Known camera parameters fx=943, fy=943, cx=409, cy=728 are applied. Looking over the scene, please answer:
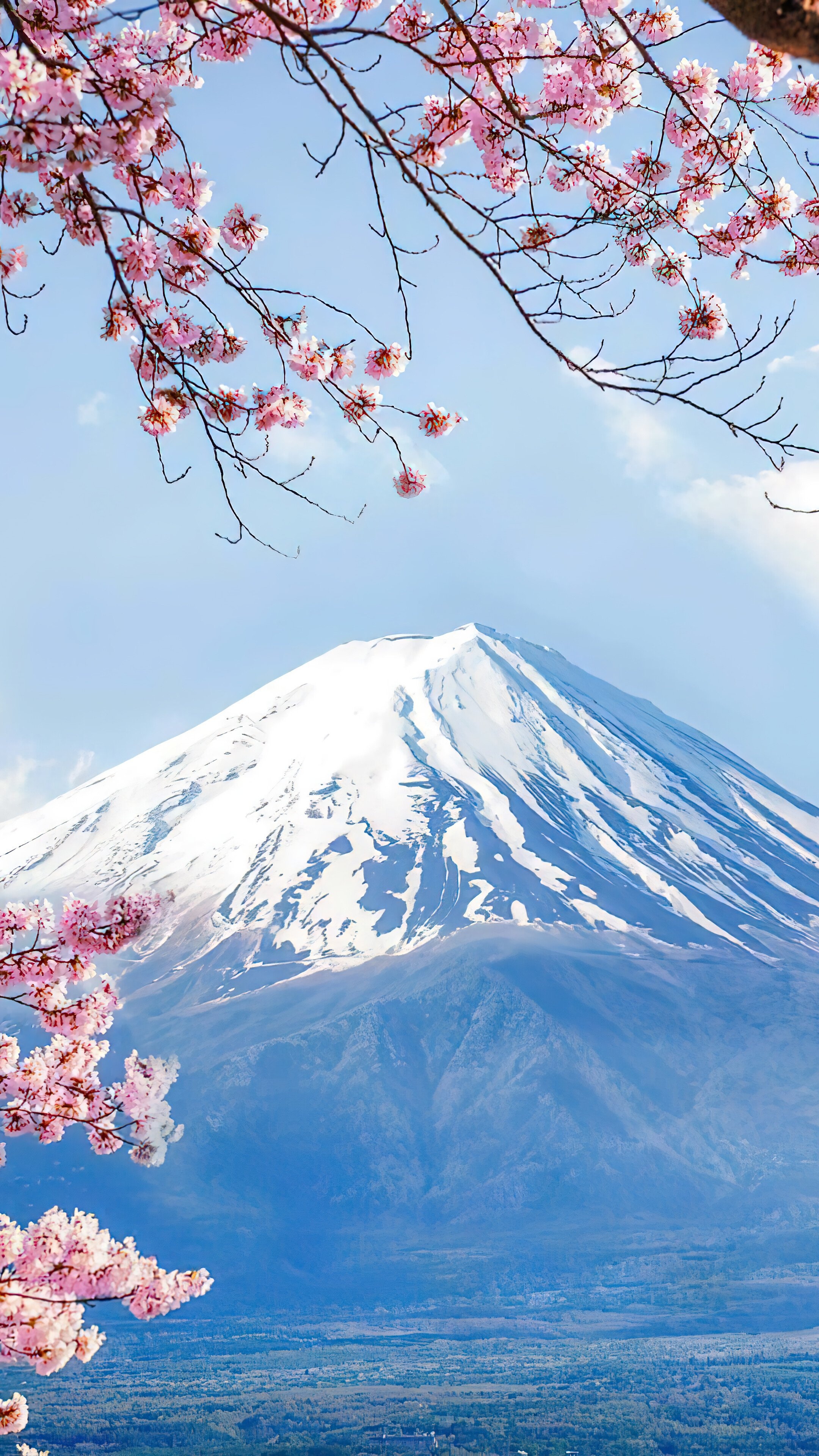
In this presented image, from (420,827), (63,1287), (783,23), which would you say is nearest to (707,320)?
(783,23)

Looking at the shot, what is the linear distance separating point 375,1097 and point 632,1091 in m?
11.7

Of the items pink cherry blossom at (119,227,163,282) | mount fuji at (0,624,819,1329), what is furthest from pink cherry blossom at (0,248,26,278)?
mount fuji at (0,624,819,1329)

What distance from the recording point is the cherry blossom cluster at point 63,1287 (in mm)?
2371

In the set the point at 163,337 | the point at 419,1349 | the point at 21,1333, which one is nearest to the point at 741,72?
the point at 163,337

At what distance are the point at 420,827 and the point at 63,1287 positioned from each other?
48.2m

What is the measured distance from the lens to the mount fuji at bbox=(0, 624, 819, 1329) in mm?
39969

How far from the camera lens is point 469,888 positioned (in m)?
Result: 49.3

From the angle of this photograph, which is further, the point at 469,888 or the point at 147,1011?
the point at 469,888

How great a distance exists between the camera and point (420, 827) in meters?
50.6

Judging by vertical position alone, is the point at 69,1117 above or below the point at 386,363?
below

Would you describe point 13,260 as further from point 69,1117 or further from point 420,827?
point 420,827

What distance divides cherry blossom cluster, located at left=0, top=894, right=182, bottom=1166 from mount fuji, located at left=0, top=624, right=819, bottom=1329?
41.4 m

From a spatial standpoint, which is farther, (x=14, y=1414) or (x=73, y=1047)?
(x=73, y=1047)

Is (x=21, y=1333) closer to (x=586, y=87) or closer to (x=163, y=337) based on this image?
(x=163, y=337)
